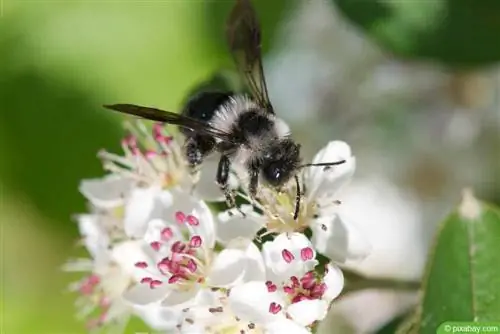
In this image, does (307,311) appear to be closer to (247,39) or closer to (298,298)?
(298,298)

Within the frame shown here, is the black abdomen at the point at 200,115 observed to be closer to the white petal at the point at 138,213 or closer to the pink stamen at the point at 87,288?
the white petal at the point at 138,213

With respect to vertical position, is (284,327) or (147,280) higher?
(147,280)

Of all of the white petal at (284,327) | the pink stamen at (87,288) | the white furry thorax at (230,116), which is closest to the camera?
the white petal at (284,327)

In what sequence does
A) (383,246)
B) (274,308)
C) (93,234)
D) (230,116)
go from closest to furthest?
1. (274,308)
2. (230,116)
3. (93,234)
4. (383,246)

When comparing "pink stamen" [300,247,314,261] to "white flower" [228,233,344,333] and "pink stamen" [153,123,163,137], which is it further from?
"pink stamen" [153,123,163,137]

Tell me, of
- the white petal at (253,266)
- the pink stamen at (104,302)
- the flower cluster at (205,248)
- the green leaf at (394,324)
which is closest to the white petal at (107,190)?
the flower cluster at (205,248)

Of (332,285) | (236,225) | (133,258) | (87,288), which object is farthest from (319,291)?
(87,288)

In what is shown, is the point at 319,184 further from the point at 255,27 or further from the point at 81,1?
the point at 81,1
